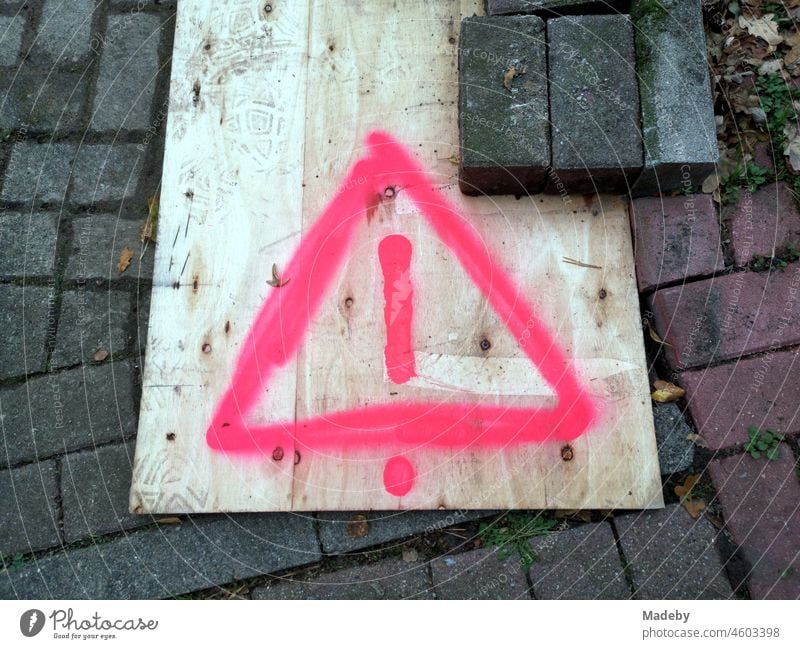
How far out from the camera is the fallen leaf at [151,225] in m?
2.00

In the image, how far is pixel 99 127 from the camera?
7.07 feet

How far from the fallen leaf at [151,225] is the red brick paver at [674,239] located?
1505 mm

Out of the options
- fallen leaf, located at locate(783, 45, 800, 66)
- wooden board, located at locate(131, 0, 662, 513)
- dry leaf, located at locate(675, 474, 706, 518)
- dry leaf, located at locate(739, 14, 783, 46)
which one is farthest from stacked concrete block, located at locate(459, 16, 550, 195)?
dry leaf, located at locate(675, 474, 706, 518)

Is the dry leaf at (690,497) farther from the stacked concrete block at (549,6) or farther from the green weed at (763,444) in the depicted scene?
the stacked concrete block at (549,6)

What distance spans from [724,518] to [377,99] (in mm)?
1605

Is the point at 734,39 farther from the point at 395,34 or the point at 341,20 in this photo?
the point at 341,20

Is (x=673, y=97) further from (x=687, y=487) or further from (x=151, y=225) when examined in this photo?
(x=151, y=225)

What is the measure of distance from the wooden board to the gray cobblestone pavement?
11cm

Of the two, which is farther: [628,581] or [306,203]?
[306,203]

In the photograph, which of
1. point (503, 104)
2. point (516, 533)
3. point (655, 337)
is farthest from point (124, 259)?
point (655, 337)

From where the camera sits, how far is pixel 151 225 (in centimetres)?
201
